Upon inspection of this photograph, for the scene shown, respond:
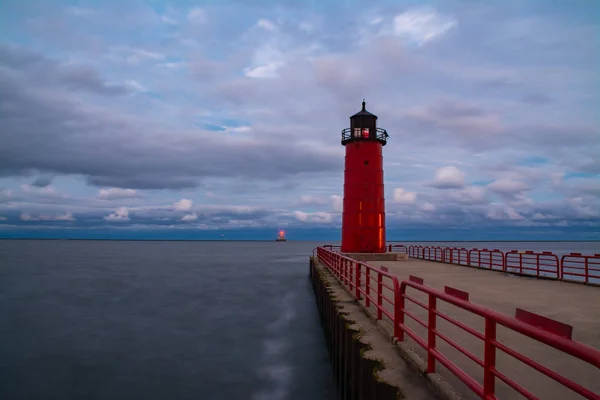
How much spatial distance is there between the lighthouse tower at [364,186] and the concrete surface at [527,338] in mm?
10132

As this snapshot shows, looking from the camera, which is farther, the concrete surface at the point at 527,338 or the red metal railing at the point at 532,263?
the red metal railing at the point at 532,263

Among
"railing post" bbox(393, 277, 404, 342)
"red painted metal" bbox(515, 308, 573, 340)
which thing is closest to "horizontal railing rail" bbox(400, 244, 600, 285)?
"railing post" bbox(393, 277, 404, 342)

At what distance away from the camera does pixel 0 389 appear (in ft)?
35.8

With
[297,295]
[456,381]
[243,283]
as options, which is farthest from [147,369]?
[243,283]

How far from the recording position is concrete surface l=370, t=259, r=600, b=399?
455 cm

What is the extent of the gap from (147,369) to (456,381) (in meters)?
10.4

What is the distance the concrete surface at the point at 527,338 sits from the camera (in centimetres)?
455

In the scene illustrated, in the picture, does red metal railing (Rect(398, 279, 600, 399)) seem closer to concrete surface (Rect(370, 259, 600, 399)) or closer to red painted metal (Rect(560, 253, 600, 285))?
concrete surface (Rect(370, 259, 600, 399))

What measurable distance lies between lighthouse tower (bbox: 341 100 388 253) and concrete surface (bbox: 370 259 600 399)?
10.1 m

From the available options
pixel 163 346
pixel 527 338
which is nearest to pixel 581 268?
pixel 527 338

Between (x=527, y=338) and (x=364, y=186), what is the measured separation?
17574 mm

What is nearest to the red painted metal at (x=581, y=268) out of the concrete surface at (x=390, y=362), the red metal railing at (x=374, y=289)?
the red metal railing at (x=374, y=289)

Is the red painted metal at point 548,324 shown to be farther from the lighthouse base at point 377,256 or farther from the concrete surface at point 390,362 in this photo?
the lighthouse base at point 377,256

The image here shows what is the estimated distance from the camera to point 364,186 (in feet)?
77.7
